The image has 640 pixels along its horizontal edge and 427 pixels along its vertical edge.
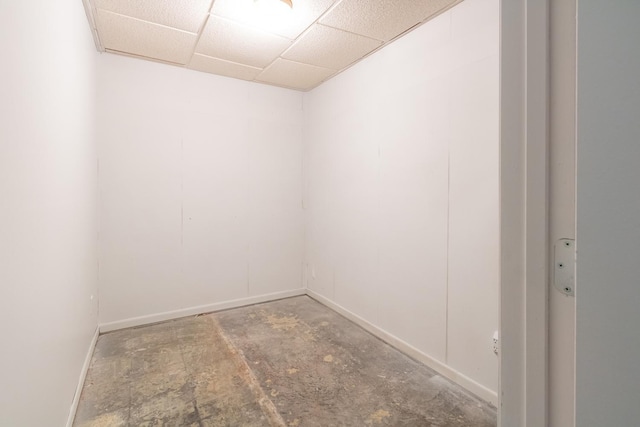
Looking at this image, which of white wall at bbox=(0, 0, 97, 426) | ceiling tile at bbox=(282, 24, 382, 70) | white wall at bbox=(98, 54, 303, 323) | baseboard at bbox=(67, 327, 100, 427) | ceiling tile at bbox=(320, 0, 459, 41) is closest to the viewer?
white wall at bbox=(0, 0, 97, 426)

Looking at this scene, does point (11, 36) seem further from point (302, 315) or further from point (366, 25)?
point (302, 315)

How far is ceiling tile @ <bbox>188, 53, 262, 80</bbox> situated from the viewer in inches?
123

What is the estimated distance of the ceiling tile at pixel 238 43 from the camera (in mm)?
2525

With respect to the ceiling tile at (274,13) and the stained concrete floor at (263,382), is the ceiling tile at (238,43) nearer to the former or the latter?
the ceiling tile at (274,13)

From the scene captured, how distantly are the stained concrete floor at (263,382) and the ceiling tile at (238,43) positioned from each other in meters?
2.68

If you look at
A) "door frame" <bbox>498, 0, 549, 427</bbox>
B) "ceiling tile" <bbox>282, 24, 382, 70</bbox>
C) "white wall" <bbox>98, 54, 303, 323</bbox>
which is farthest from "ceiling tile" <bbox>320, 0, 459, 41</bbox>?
"door frame" <bbox>498, 0, 549, 427</bbox>

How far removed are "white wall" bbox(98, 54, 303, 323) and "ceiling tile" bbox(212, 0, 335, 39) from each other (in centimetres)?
122

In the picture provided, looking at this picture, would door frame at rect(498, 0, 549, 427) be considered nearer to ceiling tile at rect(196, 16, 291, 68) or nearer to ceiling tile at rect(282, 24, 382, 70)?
ceiling tile at rect(282, 24, 382, 70)

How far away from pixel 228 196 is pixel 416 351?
8.25 feet

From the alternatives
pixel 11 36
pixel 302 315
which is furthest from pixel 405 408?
pixel 11 36

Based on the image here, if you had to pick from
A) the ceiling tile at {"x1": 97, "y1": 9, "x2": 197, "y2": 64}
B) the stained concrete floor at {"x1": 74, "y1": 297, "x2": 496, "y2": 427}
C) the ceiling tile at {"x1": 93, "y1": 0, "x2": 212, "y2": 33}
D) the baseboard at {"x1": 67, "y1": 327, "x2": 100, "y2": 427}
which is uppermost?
the ceiling tile at {"x1": 97, "y1": 9, "x2": 197, "y2": 64}

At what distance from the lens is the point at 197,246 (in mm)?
3438

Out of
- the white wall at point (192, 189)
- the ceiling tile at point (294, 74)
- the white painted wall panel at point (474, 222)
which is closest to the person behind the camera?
the white painted wall panel at point (474, 222)
